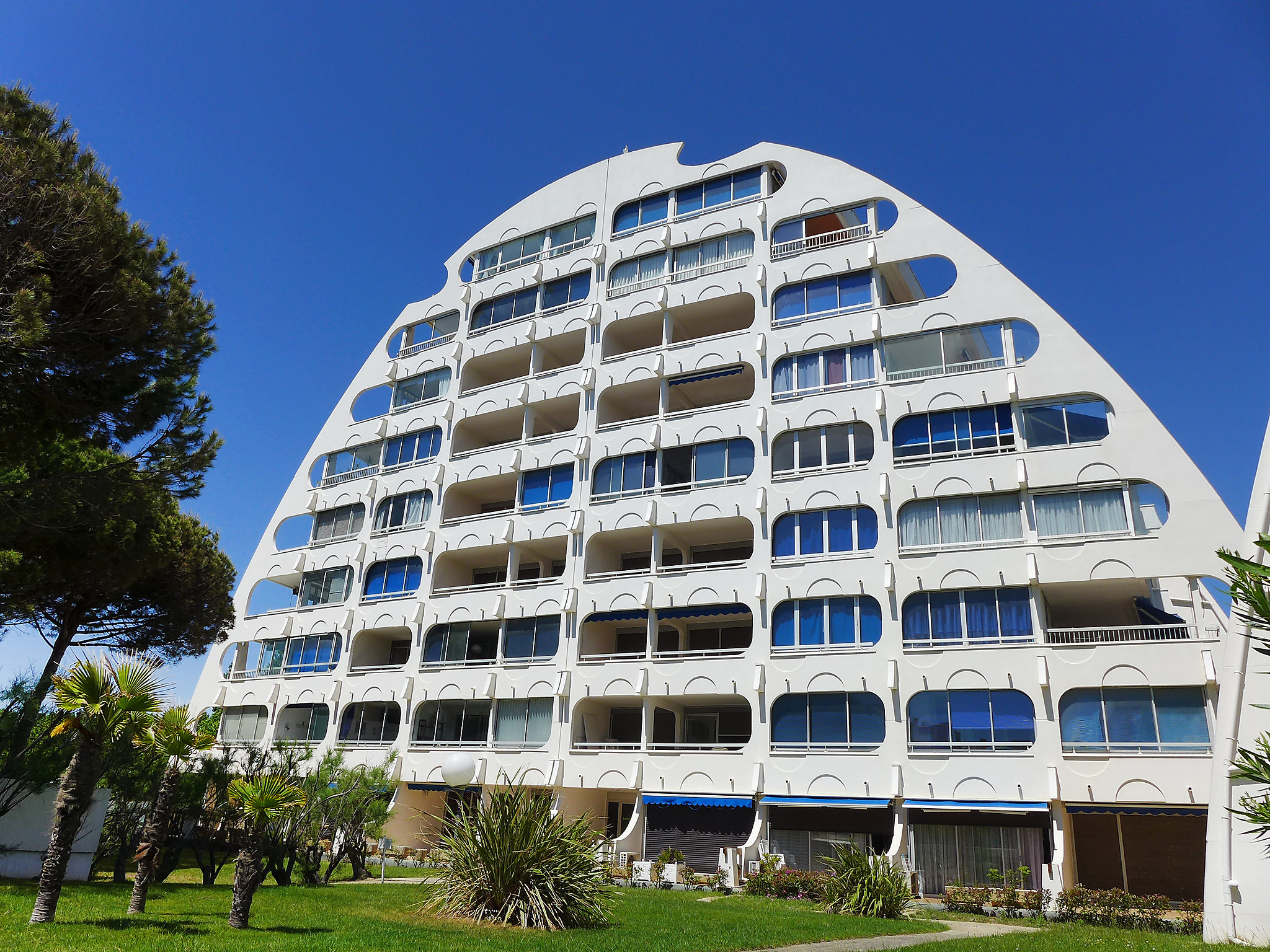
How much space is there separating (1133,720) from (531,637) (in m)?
24.7

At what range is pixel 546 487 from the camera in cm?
4378

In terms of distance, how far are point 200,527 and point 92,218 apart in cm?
2613

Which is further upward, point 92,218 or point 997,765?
point 92,218

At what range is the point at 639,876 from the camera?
104 feet

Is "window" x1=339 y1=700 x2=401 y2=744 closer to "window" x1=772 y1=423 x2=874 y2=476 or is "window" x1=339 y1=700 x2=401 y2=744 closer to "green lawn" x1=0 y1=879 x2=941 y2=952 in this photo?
"green lawn" x1=0 y1=879 x2=941 y2=952

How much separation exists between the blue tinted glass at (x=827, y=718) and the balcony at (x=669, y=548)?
6.96m

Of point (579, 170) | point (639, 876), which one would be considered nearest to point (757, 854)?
point (639, 876)

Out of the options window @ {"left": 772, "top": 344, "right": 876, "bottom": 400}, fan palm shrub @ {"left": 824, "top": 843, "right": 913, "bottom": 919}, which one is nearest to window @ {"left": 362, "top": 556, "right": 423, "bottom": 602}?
window @ {"left": 772, "top": 344, "right": 876, "bottom": 400}

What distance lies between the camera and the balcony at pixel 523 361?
47.2m

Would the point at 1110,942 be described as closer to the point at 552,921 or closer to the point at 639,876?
the point at 552,921

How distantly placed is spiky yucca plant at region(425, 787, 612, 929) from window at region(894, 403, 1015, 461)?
2249 centimetres

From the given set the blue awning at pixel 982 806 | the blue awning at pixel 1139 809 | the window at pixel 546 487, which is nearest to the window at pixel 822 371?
the window at pixel 546 487

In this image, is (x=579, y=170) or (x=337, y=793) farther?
(x=579, y=170)

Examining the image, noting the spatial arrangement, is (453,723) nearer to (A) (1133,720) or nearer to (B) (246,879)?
(B) (246,879)
